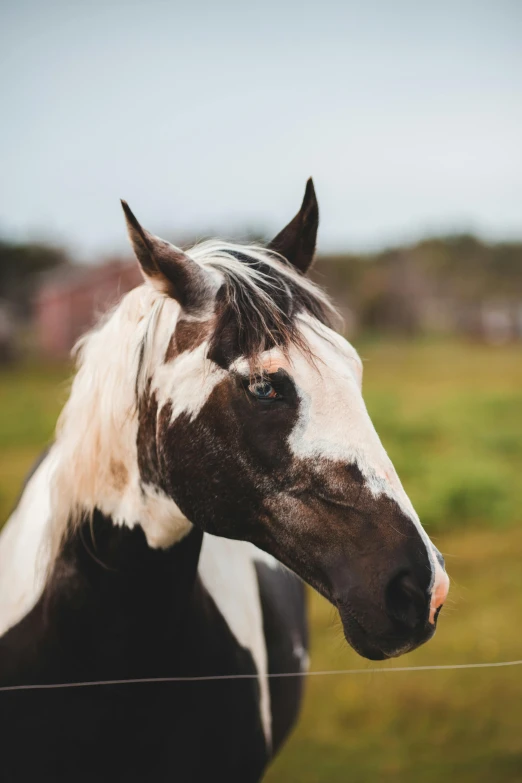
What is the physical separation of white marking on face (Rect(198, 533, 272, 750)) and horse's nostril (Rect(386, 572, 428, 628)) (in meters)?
0.73

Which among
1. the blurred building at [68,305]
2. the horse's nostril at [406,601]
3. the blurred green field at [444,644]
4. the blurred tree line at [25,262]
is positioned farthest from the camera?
the blurred tree line at [25,262]

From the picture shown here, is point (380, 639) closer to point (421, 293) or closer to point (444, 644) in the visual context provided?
point (444, 644)

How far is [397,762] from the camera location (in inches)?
136

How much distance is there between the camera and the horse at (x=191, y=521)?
1.36 m

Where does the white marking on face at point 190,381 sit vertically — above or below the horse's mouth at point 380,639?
above

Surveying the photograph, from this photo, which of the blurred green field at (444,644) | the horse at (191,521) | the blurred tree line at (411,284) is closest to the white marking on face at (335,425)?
the horse at (191,521)

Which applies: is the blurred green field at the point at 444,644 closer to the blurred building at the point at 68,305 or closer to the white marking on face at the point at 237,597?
the white marking on face at the point at 237,597

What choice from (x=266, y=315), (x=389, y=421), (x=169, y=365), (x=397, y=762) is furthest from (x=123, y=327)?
(x=389, y=421)

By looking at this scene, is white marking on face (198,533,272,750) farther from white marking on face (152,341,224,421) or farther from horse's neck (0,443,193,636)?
white marking on face (152,341,224,421)

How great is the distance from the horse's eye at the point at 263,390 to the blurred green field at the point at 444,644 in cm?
53

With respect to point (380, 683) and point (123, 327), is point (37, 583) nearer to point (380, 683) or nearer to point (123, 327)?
point (123, 327)

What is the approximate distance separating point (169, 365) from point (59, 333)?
26.5m

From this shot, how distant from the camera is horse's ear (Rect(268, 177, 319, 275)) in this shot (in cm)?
177

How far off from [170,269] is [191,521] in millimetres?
588
